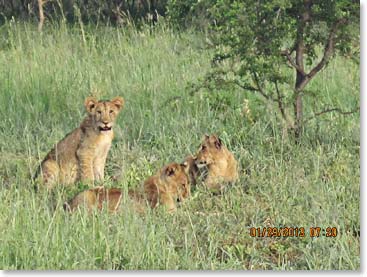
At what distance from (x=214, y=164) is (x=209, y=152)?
9cm

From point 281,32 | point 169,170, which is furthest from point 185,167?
point 281,32

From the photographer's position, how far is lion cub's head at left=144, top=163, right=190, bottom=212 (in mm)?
6605

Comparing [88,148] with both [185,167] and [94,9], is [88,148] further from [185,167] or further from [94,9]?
[94,9]

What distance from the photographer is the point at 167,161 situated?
7.64 meters

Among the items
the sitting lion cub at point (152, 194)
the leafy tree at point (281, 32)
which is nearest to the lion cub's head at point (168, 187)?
the sitting lion cub at point (152, 194)

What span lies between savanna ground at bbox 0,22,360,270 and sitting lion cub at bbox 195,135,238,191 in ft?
0.32

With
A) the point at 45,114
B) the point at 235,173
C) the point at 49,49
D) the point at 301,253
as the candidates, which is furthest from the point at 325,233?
the point at 49,49

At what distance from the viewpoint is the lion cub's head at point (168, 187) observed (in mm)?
6605

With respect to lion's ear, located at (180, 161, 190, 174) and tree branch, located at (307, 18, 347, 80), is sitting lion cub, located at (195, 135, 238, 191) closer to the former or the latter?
lion's ear, located at (180, 161, 190, 174)

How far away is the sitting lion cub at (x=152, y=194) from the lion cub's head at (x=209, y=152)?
0.29 metres

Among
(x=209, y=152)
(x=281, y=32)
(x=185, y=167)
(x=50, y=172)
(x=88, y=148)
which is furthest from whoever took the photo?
(x=281, y=32)

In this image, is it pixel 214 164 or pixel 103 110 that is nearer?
pixel 214 164

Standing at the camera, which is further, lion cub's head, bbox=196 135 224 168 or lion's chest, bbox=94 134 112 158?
lion's chest, bbox=94 134 112 158

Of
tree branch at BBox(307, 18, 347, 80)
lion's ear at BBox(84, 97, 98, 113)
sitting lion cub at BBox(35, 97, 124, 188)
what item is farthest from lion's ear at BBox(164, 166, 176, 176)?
tree branch at BBox(307, 18, 347, 80)
